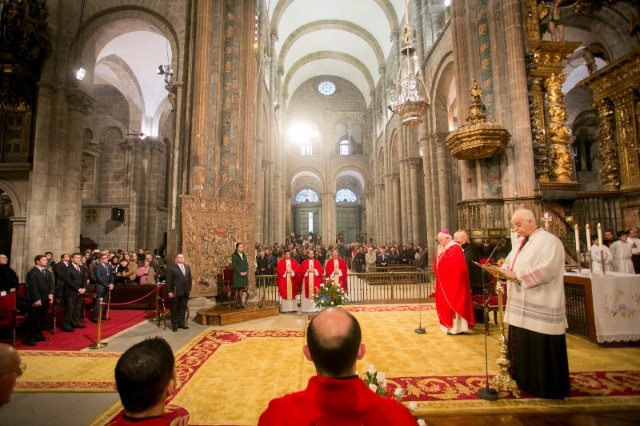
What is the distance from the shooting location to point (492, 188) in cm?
891

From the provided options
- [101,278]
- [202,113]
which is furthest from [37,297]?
[202,113]

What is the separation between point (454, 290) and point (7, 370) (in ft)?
18.1

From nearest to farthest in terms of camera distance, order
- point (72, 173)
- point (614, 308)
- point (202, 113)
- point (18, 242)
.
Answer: point (614, 308) < point (202, 113) < point (18, 242) < point (72, 173)

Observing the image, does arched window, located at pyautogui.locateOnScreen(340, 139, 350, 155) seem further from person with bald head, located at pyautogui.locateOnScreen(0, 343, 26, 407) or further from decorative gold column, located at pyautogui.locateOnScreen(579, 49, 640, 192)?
person with bald head, located at pyautogui.locateOnScreen(0, 343, 26, 407)

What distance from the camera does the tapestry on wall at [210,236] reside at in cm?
792

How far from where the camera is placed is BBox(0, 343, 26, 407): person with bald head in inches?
46.2

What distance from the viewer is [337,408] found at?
1.08m

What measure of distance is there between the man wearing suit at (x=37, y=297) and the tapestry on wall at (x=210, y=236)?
2.54 meters

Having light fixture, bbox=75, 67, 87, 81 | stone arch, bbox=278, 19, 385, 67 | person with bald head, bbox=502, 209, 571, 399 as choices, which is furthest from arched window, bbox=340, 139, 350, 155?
person with bald head, bbox=502, 209, 571, 399

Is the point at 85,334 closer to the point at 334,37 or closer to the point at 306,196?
the point at 334,37

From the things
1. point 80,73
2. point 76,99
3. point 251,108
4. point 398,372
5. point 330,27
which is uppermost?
point 330,27

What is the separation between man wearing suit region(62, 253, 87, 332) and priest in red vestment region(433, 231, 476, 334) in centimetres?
697

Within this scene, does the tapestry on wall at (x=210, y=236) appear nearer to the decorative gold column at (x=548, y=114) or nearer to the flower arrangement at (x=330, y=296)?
the flower arrangement at (x=330, y=296)

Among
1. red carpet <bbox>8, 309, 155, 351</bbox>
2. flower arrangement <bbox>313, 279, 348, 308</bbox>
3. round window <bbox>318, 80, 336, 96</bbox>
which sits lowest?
red carpet <bbox>8, 309, 155, 351</bbox>
